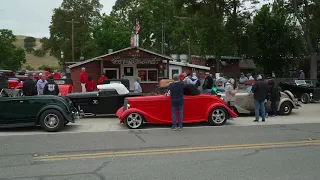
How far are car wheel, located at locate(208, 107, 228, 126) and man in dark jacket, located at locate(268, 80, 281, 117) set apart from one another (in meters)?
3.16

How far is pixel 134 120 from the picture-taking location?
1148cm

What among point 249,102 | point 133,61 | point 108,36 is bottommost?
point 249,102

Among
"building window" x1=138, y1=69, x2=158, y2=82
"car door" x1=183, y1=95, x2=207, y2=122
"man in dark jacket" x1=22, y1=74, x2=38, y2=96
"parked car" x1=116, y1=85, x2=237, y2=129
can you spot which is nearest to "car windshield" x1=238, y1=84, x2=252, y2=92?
"parked car" x1=116, y1=85, x2=237, y2=129

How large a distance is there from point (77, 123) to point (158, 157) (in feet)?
20.0

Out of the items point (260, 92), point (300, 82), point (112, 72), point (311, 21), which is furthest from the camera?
point (311, 21)

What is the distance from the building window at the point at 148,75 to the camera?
1062 inches

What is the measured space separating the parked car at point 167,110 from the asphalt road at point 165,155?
69cm

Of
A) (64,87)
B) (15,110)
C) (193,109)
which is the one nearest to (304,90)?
(193,109)

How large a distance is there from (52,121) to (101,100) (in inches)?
120

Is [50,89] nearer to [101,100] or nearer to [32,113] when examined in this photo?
[101,100]

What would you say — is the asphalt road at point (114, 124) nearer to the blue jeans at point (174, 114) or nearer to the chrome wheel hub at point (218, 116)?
the chrome wheel hub at point (218, 116)

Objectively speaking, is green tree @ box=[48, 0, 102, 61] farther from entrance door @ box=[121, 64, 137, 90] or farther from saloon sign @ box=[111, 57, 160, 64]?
saloon sign @ box=[111, 57, 160, 64]

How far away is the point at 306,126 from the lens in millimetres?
11859

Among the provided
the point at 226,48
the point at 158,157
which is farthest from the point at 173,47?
the point at 158,157
